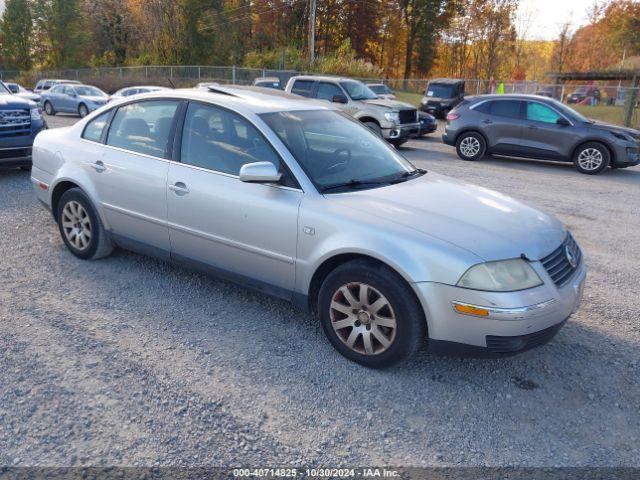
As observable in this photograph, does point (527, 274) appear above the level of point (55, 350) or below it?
above

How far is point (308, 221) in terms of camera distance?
351 centimetres

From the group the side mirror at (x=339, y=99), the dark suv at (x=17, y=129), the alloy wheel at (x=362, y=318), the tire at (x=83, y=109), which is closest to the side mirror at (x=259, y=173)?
the alloy wheel at (x=362, y=318)

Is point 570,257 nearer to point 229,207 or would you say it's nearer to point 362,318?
point 362,318

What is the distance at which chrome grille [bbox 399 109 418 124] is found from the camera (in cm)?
1423

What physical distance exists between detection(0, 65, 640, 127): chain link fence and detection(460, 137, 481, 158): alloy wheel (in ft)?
27.6

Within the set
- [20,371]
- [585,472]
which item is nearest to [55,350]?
[20,371]

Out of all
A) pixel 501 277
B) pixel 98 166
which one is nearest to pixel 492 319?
pixel 501 277

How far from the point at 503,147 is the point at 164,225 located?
10.2m

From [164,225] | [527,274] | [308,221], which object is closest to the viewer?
[527,274]

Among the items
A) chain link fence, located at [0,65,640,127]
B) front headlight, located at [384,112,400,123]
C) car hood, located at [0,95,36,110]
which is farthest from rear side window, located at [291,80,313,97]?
chain link fence, located at [0,65,640,127]

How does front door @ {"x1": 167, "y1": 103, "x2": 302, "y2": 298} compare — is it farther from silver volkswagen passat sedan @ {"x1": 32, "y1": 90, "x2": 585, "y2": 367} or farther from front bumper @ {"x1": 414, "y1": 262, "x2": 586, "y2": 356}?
front bumper @ {"x1": 414, "y1": 262, "x2": 586, "y2": 356}

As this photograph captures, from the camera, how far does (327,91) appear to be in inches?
575

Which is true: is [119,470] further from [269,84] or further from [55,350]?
[269,84]

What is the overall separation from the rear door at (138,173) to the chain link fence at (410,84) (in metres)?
18.1
